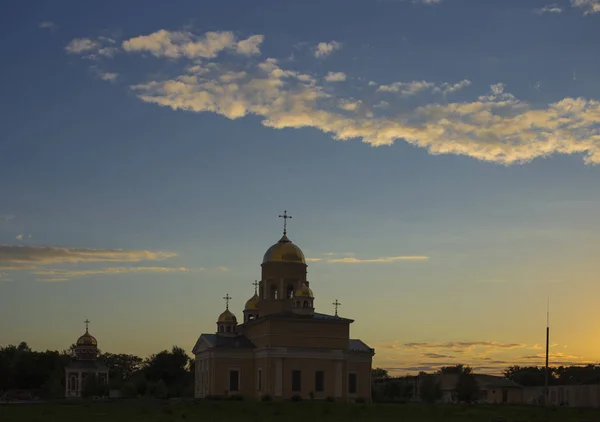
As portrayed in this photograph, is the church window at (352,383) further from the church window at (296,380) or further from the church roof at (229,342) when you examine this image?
the church roof at (229,342)

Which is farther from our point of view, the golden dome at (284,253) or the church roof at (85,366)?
the church roof at (85,366)

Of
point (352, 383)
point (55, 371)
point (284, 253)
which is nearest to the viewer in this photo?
point (352, 383)

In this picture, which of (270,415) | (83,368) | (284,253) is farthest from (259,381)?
(83,368)

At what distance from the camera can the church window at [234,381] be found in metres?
71.0

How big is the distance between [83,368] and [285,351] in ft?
133

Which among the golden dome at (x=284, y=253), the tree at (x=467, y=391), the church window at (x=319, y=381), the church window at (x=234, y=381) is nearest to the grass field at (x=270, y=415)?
the church window at (x=319, y=381)

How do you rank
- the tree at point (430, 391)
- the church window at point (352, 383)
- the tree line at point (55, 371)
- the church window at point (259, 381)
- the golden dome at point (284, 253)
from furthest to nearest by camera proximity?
the tree line at point (55, 371)
the tree at point (430, 391)
the golden dome at point (284, 253)
the church window at point (352, 383)
the church window at point (259, 381)

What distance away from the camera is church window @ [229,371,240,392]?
Result: 71000 millimetres

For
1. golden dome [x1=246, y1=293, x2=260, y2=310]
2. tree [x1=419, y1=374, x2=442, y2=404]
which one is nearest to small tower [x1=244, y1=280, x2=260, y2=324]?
golden dome [x1=246, y1=293, x2=260, y2=310]

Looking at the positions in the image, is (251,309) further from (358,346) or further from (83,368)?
(83,368)

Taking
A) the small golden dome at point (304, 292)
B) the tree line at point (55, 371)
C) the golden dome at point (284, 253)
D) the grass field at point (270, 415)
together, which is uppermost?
the golden dome at point (284, 253)

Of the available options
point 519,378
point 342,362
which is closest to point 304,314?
point 342,362

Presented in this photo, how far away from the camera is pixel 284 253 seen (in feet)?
253

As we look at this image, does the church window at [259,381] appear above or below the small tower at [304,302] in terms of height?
below
